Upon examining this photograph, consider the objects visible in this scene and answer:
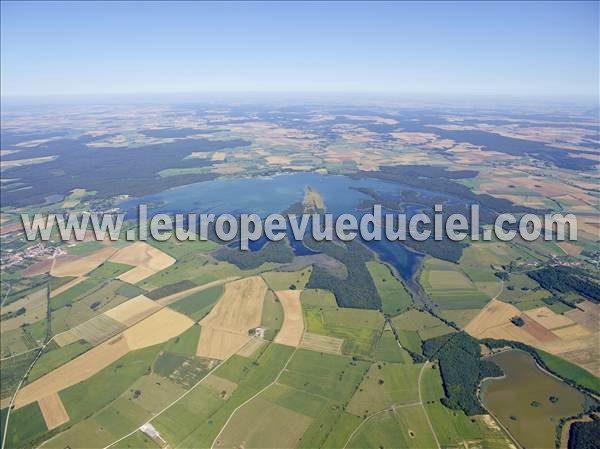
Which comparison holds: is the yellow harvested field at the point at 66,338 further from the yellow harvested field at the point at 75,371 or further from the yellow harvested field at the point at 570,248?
the yellow harvested field at the point at 570,248

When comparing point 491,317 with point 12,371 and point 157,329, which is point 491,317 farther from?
point 12,371

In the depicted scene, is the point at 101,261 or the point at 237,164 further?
the point at 237,164

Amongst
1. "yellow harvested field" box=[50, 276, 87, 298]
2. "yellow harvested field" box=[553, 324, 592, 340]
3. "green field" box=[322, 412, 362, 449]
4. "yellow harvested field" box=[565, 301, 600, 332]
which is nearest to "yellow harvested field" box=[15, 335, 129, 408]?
"yellow harvested field" box=[50, 276, 87, 298]

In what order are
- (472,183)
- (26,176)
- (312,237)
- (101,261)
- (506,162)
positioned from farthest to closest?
1. (506,162)
2. (26,176)
3. (472,183)
4. (312,237)
5. (101,261)

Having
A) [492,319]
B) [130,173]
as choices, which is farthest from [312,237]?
[130,173]

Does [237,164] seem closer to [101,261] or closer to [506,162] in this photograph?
[101,261]

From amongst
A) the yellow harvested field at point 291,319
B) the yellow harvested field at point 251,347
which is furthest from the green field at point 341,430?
the yellow harvested field at point 251,347
